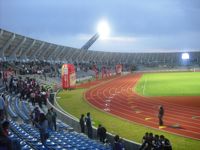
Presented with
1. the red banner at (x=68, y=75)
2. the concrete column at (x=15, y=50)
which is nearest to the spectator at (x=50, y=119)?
the red banner at (x=68, y=75)

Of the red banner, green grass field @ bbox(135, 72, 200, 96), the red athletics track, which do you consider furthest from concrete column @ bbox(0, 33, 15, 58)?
green grass field @ bbox(135, 72, 200, 96)

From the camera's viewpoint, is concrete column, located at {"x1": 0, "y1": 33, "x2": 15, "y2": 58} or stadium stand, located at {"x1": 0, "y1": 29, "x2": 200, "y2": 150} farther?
concrete column, located at {"x1": 0, "y1": 33, "x2": 15, "y2": 58}

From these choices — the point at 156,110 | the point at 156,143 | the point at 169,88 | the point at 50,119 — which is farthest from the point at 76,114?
the point at 169,88

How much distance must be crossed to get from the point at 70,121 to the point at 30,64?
36852 mm

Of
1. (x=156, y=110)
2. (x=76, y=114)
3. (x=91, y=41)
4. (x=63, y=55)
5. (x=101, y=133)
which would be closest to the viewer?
(x=101, y=133)

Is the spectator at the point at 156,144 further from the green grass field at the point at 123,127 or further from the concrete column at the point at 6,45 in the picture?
the concrete column at the point at 6,45

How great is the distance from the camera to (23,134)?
48.2 ft

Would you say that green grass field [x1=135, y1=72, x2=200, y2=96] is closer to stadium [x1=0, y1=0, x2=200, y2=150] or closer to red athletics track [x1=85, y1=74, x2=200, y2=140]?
stadium [x1=0, y1=0, x2=200, y2=150]

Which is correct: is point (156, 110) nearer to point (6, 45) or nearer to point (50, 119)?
point (50, 119)

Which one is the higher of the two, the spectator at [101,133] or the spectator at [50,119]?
the spectator at [50,119]

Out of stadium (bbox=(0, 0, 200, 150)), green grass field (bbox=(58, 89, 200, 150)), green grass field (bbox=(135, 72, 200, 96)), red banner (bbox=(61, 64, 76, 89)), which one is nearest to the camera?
stadium (bbox=(0, 0, 200, 150))

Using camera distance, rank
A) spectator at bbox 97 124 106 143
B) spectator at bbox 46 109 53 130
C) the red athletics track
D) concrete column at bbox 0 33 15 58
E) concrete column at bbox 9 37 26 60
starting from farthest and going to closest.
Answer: concrete column at bbox 9 37 26 60, concrete column at bbox 0 33 15 58, the red athletics track, spectator at bbox 46 109 53 130, spectator at bbox 97 124 106 143

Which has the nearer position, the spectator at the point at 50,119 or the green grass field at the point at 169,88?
the spectator at the point at 50,119

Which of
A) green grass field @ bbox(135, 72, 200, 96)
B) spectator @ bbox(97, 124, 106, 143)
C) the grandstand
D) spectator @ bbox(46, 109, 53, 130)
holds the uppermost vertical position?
the grandstand
